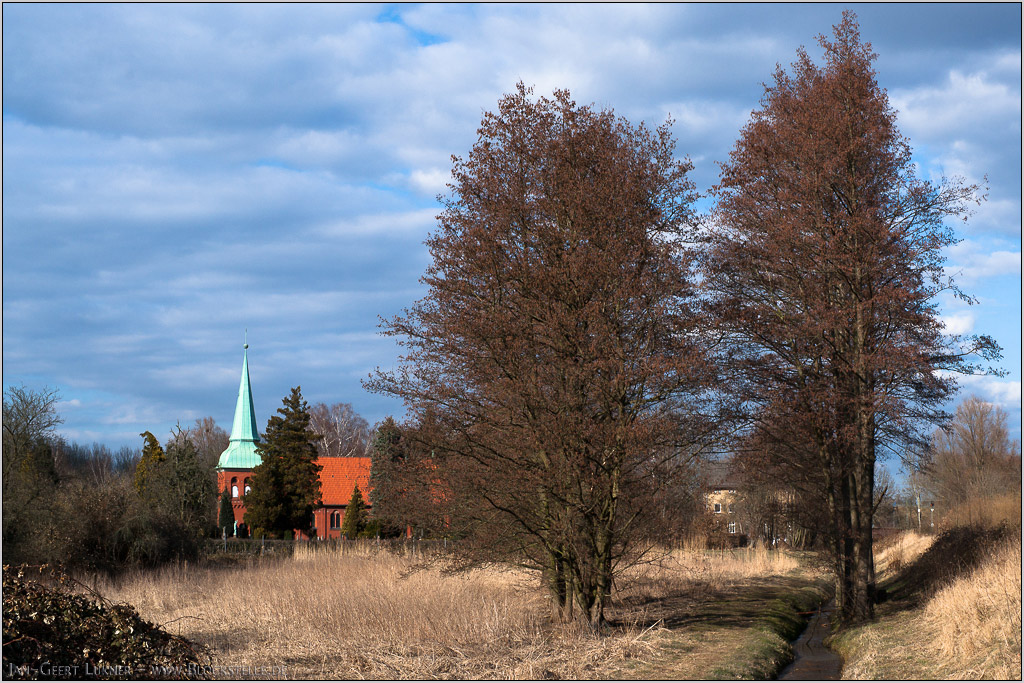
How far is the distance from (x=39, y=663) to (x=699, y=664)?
8.07 metres

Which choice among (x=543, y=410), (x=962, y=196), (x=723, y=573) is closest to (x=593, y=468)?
(x=543, y=410)

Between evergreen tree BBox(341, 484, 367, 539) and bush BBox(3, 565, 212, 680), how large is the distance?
3226cm

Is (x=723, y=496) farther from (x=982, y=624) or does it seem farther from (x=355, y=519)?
(x=982, y=624)

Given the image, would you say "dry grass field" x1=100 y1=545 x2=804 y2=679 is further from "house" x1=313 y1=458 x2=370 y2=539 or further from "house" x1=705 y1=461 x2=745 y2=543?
"house" x1=313 y1=458 x2=370 y2=539

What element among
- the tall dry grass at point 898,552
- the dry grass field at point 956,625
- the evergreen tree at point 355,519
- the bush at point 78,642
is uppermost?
the bush at point 78,642

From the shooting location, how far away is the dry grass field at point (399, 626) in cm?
1081

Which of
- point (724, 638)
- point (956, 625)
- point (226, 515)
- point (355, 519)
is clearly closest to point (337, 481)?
point (226, 515)

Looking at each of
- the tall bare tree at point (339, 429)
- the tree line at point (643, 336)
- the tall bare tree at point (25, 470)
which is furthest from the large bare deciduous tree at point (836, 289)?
the tall bare tree at point (339, 429)

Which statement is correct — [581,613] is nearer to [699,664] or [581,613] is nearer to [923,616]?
[699,664]

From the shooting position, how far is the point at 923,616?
14.5m

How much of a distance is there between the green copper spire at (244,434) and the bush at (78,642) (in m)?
49.2

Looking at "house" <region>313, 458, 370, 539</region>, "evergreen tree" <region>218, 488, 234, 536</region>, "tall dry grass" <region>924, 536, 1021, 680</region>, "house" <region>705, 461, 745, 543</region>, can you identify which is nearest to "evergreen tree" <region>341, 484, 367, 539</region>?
"evergreen tree" <region>218, 488, 234, 536</region>

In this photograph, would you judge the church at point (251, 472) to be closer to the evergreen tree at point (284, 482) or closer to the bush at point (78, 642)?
the evergreen tree at point (284, 482)

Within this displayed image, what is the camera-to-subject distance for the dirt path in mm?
12336
